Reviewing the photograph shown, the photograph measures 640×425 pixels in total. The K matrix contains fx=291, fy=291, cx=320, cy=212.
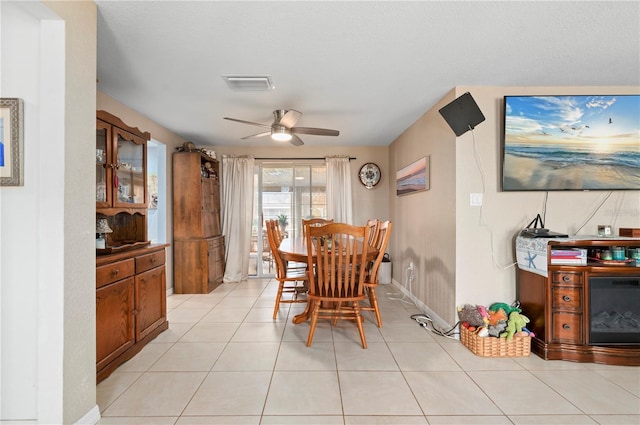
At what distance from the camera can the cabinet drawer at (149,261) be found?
2.42 metres

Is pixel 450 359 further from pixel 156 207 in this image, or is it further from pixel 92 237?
pixel 156 207

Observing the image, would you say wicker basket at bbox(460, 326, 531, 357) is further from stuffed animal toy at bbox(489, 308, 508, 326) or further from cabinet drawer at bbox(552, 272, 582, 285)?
cabinet drawer at bbox(552, 272, 582, 285)

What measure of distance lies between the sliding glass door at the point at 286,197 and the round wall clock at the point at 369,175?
66 centimetres

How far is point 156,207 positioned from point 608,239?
4.78 meters

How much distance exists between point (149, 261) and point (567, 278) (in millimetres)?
3405

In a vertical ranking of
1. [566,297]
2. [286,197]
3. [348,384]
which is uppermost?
[286,197]

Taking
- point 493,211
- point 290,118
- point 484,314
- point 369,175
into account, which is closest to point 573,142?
point 493,211

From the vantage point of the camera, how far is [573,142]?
2.52 m

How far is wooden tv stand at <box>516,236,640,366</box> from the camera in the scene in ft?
7.16

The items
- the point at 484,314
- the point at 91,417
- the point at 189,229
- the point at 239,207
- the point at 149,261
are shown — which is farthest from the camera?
the point at 239,207

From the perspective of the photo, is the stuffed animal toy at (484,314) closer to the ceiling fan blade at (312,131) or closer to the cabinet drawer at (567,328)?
the cabinet drawer at (567,328)

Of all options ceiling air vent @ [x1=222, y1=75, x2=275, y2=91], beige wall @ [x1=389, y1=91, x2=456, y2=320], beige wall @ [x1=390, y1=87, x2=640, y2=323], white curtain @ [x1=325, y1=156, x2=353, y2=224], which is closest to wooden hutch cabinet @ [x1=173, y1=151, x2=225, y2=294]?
ceiling air vent @ [x1=222, y1=75, x2=275, y2=91]

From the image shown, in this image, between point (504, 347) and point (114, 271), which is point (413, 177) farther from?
point (114, 271)

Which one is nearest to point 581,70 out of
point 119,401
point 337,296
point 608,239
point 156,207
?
point 608,239
